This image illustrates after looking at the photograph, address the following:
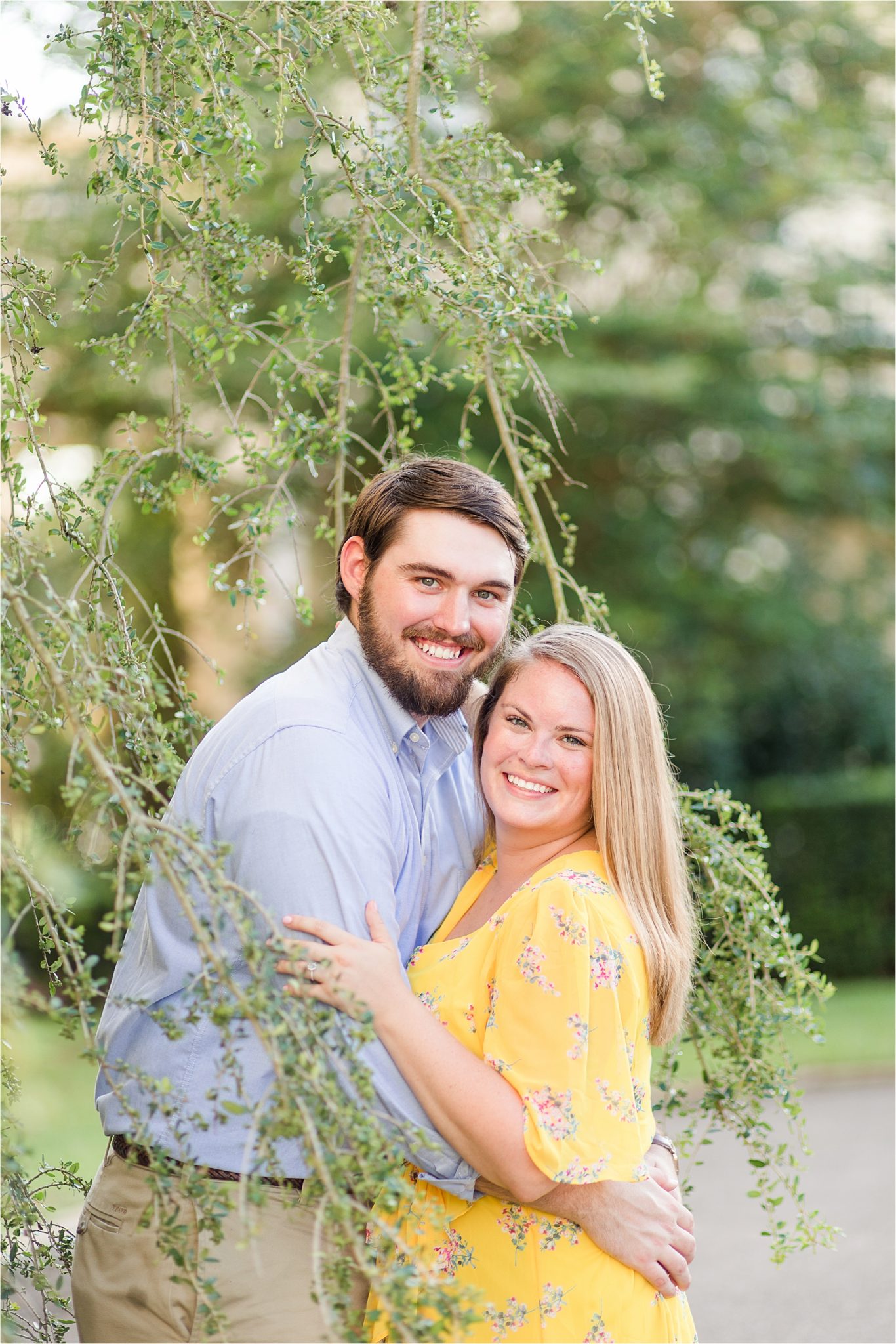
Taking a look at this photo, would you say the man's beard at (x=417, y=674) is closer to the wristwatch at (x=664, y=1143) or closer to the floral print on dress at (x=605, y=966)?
the floral print on dress at (x=605, y=966)

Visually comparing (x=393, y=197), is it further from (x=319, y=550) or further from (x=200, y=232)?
(x=319, y=550)

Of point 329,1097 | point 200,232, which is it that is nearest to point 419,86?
point 200,232

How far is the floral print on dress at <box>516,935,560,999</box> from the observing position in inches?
89.0

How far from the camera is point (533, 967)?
229 centimetres

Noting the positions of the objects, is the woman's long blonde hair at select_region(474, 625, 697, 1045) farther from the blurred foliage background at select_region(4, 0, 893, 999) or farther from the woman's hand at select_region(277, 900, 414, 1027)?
the blurred foliage background at select_region(4, 0, 893, 999)

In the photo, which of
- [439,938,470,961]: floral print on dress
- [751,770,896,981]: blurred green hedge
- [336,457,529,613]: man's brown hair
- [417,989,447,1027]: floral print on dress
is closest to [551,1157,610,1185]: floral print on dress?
[417,989,447,1027]: floral print on dress

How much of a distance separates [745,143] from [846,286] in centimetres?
156

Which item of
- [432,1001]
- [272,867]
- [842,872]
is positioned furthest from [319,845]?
[842,872]

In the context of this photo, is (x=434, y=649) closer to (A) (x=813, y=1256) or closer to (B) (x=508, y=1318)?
(B) (x=508, y=1318)

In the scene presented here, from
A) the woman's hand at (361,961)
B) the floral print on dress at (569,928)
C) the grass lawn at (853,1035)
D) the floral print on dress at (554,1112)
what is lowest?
the floral print on dress at (554,1112)

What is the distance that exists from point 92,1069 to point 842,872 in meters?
7.10

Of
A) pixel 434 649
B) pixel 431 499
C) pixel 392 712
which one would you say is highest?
pixel 431 499

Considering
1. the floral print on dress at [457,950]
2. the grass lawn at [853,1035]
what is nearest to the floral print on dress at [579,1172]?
the floral print on dress at [457,950]

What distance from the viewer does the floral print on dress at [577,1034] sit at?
224 cm
